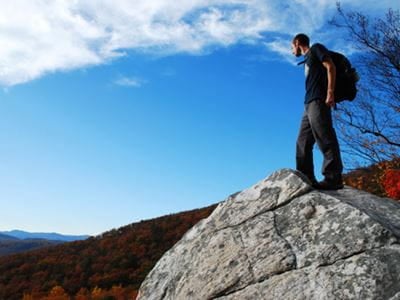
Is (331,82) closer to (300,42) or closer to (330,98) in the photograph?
(330,98)

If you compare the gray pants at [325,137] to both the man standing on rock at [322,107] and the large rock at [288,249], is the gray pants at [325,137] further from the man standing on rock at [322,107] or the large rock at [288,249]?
the large rock at [288,249]

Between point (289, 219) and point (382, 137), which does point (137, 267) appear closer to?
point (382, 137)

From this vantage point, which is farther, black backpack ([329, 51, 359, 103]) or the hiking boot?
black backpack ([329, 51, 359, 103])

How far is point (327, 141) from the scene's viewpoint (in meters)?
6.16

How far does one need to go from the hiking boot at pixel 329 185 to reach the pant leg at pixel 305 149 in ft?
1.62

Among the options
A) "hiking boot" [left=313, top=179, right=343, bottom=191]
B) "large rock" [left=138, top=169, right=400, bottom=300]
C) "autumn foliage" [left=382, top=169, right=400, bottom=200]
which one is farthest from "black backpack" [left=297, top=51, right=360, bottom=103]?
"autumn foliage" [left=382, top=169, right=400, bottom=200]

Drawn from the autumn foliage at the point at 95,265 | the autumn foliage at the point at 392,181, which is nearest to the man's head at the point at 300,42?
the autumn foliage at the point at 392,181

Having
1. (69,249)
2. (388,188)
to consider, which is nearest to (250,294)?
(388,188)

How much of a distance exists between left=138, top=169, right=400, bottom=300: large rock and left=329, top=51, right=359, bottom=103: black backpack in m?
1.25

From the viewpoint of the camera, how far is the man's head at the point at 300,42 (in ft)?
21.6

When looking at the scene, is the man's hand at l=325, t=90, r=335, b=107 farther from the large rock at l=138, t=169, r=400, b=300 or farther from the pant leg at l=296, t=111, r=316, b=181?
the large rock at l=138, t=169, r=400, b=300

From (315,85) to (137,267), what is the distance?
70.7ft

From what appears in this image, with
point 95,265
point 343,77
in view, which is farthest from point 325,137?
point 95,265

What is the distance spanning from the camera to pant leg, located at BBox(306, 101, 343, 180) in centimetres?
616
